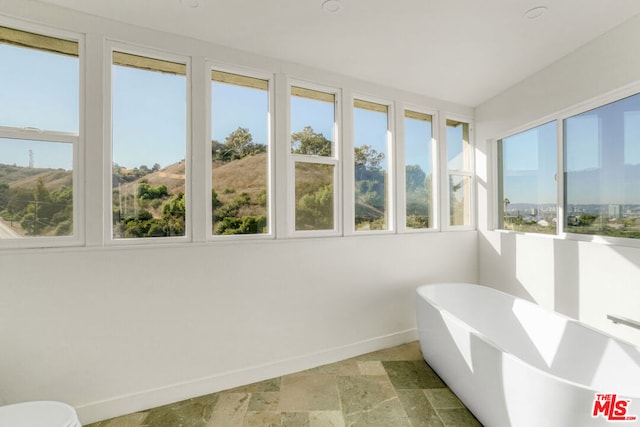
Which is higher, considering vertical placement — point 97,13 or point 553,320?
point 97,13

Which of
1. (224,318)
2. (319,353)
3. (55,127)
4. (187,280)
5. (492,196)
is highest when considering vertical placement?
(55,127)

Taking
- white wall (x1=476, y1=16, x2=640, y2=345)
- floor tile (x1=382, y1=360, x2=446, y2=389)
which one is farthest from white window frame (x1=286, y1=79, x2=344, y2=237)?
white wall (x1=476, y1=16, x2=640, y2=345)

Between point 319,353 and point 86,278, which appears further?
point 319,353

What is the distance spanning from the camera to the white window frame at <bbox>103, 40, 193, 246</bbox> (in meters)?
2.01

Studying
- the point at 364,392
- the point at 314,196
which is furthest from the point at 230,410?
the point at 314,196

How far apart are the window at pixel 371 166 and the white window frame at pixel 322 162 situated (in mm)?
204

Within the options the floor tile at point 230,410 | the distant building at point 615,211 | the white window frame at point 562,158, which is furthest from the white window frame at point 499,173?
the floor tile at point 230,410

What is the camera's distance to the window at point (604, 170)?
2.08m

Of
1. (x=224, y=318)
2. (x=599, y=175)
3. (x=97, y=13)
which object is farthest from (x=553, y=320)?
(x=97, y=13)

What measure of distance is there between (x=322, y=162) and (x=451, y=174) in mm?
1701

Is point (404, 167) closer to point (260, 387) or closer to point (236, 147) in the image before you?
point (236, 147)

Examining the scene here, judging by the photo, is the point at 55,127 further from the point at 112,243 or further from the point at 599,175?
the point at 599,175

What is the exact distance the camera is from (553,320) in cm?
205

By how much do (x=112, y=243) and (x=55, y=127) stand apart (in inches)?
33.3
